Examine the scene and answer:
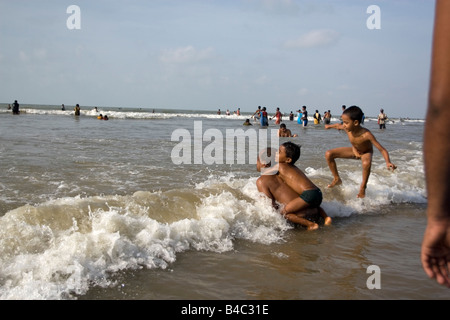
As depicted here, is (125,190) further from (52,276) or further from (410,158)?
(410,158)

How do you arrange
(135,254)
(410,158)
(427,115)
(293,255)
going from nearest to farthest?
1. (427,115)
2. (135,254)
3. (293,255)
4. (410,158)

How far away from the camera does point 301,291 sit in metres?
3.15

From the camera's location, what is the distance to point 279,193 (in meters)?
5.31

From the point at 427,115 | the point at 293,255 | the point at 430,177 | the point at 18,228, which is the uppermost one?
the point at 427,115

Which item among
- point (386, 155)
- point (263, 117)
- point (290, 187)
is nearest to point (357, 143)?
point (386, 155)

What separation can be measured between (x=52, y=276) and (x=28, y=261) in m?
0.30

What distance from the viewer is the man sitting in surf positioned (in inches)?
199

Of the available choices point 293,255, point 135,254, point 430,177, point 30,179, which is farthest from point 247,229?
point 30,179

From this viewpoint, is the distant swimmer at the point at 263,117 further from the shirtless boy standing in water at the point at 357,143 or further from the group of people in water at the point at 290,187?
the group of people in water at the point at 290,187

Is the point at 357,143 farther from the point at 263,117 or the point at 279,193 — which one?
the point at 263,117

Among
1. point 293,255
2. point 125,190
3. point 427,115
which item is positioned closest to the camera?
point 427,115

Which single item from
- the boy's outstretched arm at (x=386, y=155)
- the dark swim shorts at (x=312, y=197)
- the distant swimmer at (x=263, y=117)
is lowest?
the dark swim shorts at (x=312, y=197)

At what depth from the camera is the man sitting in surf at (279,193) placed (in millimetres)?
5062

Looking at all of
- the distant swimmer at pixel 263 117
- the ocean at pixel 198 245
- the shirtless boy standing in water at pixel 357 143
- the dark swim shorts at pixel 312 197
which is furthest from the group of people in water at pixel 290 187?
the distant swimmer at pixel 263 117
